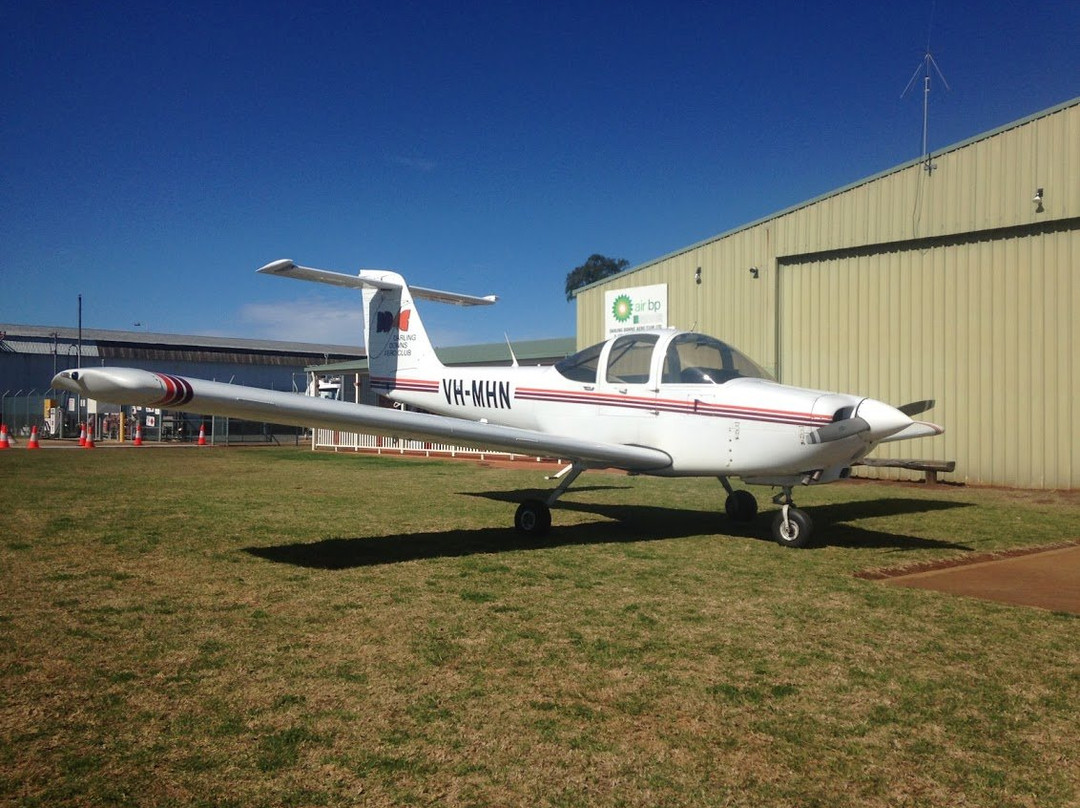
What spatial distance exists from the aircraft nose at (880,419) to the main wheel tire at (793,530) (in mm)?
1214

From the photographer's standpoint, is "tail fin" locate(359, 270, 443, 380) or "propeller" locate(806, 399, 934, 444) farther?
"tail fin" locate(359, 270, 443, 380)

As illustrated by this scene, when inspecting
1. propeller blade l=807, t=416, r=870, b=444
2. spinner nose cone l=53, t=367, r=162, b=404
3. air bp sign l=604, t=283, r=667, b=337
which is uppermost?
air bp sign l=604, t=283, r=667, b=337

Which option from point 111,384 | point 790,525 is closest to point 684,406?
point 790,525

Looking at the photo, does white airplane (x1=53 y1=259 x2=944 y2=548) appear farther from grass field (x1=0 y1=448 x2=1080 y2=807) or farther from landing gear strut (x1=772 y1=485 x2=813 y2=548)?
grass field (x1=0 y1=448 x2=1080 y2=807)

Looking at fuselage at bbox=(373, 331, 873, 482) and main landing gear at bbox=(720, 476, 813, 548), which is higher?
fuselage at bbox=(373, 331, 873, 482)

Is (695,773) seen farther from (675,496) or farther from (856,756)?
(675,496)

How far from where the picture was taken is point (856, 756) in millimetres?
3117

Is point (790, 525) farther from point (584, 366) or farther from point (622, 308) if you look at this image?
point (622, 308)

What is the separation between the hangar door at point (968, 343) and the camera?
1399cm

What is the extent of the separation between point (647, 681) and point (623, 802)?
1.22 m

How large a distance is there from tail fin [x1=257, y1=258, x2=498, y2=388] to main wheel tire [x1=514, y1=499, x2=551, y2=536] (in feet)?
13.1

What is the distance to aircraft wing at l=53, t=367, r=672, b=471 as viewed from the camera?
549 cm

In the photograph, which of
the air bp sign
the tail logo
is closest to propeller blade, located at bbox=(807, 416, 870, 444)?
the tail logo

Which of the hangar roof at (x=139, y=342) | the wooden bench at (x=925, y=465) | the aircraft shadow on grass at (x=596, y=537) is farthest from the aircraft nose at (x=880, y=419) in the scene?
the hangar roof at (x=139, y=342)
